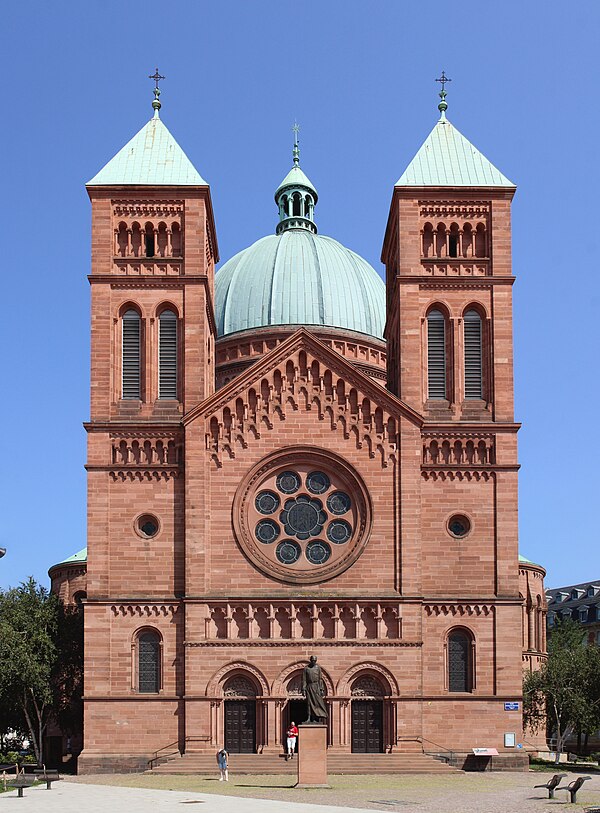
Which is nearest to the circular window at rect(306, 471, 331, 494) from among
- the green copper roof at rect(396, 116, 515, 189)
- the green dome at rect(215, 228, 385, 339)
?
the green copper roof at rect(396, 116, 515, 189)

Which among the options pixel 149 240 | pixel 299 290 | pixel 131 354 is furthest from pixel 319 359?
pixel 299 290

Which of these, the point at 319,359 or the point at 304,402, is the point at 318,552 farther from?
the point at 319,359

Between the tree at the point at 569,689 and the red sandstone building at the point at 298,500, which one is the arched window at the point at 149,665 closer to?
the red sandstone building at the point at 298,500

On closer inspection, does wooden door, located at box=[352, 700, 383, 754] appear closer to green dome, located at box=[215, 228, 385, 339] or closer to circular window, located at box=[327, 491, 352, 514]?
circular window, located at box=[327, 491, 352, 514]

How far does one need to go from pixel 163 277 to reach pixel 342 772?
22.6 metres

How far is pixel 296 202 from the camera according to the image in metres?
85.0

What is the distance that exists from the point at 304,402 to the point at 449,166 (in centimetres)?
1330

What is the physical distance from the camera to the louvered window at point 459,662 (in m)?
55.0

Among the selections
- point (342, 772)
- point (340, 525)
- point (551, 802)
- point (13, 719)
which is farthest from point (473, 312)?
point (13, 719)

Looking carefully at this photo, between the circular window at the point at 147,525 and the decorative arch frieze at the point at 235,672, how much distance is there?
6.47 meters

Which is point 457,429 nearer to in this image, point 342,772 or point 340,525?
point 340,525

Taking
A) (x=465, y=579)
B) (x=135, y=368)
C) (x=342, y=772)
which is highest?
(x=135, y=368)

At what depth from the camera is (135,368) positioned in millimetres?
58312

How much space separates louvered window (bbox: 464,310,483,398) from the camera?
58.4m
